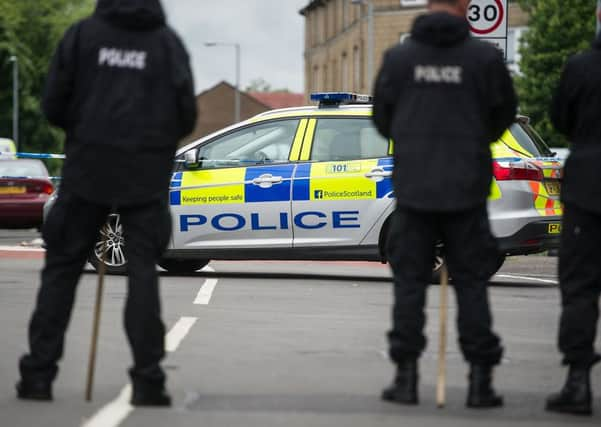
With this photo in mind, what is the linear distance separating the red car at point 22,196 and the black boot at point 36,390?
786 inches

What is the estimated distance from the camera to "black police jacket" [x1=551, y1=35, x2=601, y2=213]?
241 inches

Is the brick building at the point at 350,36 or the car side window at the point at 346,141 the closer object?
the car side window at the point at 346,141

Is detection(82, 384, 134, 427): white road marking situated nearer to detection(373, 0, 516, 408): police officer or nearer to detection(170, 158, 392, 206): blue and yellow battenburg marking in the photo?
detection(373, 0, 516, 408): police officer

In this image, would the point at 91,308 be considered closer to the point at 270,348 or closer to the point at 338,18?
the point at 270,348

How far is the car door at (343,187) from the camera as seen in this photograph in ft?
43.1

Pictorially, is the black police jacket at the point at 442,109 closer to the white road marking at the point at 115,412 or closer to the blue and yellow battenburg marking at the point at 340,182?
the white road marking at the point at 115,412

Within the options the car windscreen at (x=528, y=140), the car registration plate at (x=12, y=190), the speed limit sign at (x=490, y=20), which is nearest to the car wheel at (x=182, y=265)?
the car windscreen at (x=528, y=140)

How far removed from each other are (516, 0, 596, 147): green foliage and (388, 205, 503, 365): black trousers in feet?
147

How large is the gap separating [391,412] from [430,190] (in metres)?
0.96

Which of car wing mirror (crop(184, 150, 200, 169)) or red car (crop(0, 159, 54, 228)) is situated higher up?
car wing mirror (crop(184, 150, 200, 169))

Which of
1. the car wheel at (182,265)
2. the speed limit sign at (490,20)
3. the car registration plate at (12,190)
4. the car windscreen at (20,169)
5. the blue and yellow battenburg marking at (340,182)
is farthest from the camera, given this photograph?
the car windscreen at (20,169)

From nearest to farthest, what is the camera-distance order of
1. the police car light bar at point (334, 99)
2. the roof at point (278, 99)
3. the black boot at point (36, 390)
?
the black boot at point (36, 390) < the police car light bar at point (334, 99) < the roof at point (278, 99)

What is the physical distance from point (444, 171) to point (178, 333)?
128 inches

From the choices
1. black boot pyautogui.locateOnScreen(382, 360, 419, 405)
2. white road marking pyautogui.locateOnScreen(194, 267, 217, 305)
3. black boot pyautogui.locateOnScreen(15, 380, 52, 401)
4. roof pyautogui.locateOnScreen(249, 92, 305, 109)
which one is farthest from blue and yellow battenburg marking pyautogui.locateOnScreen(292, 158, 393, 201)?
roof pyautogui.locateOnScreen(249, 92, 305, 109)
